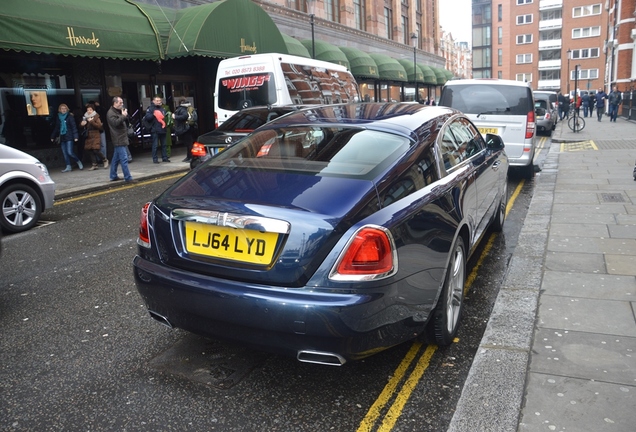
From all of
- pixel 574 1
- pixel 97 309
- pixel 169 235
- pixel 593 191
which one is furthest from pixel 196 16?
pixel 574 1

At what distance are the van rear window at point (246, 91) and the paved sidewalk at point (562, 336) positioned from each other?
779 cm

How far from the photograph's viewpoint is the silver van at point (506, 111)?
32.9 feet

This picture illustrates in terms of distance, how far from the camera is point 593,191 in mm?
8859

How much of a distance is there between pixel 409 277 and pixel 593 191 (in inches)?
278

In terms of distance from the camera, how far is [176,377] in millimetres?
3348

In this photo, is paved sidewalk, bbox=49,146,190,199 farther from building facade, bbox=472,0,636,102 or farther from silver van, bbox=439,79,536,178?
building facade, bbox=472,0,636,102

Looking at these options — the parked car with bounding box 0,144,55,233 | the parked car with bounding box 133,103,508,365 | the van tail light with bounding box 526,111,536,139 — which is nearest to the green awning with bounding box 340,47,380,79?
the van tail light with bounding box 526,111,536,139

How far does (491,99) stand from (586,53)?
85.5 m

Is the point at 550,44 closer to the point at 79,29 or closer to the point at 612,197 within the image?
the point at 79,29

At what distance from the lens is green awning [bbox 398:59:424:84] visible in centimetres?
3925

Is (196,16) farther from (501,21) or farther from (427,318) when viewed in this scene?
(501,21)

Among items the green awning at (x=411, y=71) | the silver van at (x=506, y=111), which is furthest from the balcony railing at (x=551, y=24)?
the silver van at (x=506, y=111)

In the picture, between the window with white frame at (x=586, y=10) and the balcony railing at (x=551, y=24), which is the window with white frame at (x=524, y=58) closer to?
the balcony railing at (x=551, y=24)

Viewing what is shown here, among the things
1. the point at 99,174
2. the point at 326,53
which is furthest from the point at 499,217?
the point at 326,53
